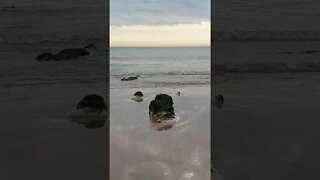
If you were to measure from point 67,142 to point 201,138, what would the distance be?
2.08 metres

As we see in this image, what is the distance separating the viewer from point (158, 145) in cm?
571

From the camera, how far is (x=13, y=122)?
6.74 m

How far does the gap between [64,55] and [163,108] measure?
8.76 metres

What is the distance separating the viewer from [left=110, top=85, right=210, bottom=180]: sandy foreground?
4582mm

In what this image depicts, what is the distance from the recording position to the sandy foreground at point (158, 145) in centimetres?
458
